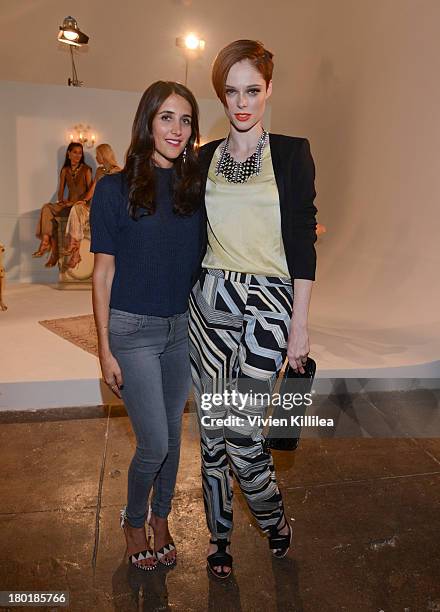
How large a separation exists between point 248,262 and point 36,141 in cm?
604

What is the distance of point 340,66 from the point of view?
7.57 meters

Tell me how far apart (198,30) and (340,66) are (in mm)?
2436

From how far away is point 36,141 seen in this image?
22.9ft

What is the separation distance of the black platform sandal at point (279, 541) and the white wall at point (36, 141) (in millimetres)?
5691

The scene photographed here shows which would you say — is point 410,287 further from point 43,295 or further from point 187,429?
point 43,295

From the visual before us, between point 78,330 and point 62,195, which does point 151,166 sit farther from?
point 62,195

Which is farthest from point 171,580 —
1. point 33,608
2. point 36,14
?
point 36,14

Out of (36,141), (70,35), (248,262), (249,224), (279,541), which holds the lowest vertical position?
(279,541)

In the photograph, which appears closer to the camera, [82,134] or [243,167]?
[243,167]

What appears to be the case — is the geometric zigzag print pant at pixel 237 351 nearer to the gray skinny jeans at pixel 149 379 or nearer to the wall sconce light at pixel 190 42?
the gray skinny jeans at pixel 149 379

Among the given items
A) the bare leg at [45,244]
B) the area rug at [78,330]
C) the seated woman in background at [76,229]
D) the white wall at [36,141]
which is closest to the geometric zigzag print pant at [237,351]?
the area rug at [78,330]

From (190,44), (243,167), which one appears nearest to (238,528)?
(243,167)

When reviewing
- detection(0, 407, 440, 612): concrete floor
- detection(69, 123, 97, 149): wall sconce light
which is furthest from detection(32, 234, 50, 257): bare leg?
detection(0, 407, 440, 612): concrete floor

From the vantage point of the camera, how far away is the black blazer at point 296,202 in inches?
69.5
